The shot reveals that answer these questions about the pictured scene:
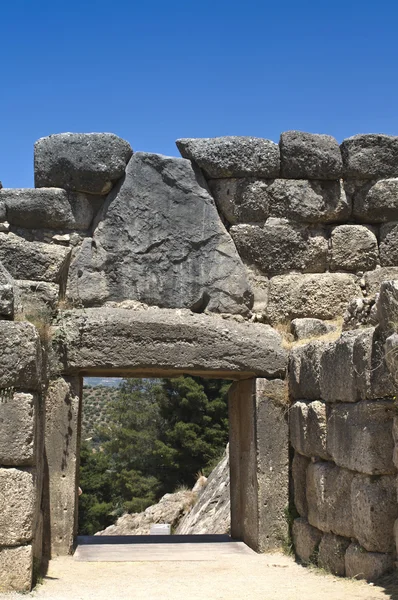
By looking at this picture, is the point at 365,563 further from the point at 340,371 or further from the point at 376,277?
the point at 376,277

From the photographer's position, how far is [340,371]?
5797mm

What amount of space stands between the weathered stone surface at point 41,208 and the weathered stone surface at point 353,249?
2.62 metres

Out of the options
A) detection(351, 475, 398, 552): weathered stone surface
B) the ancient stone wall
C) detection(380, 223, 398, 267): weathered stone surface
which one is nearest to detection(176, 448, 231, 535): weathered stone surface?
the ancient stone wall

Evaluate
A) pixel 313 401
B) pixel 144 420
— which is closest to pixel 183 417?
pixel 144 420

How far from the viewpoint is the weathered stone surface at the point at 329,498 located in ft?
18.7

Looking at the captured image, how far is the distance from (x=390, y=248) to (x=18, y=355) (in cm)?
431

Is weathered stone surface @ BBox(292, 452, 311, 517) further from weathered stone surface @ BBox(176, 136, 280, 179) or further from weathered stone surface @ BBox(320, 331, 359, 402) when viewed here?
weathered stone surface @ BBox(176, 136, 280, 179)

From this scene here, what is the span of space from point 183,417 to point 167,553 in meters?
17.0

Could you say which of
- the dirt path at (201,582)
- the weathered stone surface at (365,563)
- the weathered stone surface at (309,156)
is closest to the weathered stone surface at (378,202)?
the weathered stone surface at (309,156)

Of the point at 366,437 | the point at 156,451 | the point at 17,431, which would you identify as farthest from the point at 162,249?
the point at 156,451

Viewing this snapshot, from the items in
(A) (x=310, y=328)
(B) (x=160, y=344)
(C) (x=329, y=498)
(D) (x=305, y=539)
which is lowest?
(D) (x=305, y=539)

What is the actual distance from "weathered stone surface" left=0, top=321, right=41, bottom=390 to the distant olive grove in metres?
16.5

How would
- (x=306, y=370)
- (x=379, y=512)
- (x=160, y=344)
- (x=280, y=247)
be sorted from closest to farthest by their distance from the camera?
(x=379, y=512) < (x=306, y=370) < (x=160, y=344) < (x=280, y=247)

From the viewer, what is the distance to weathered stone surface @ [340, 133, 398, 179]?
317 inches
